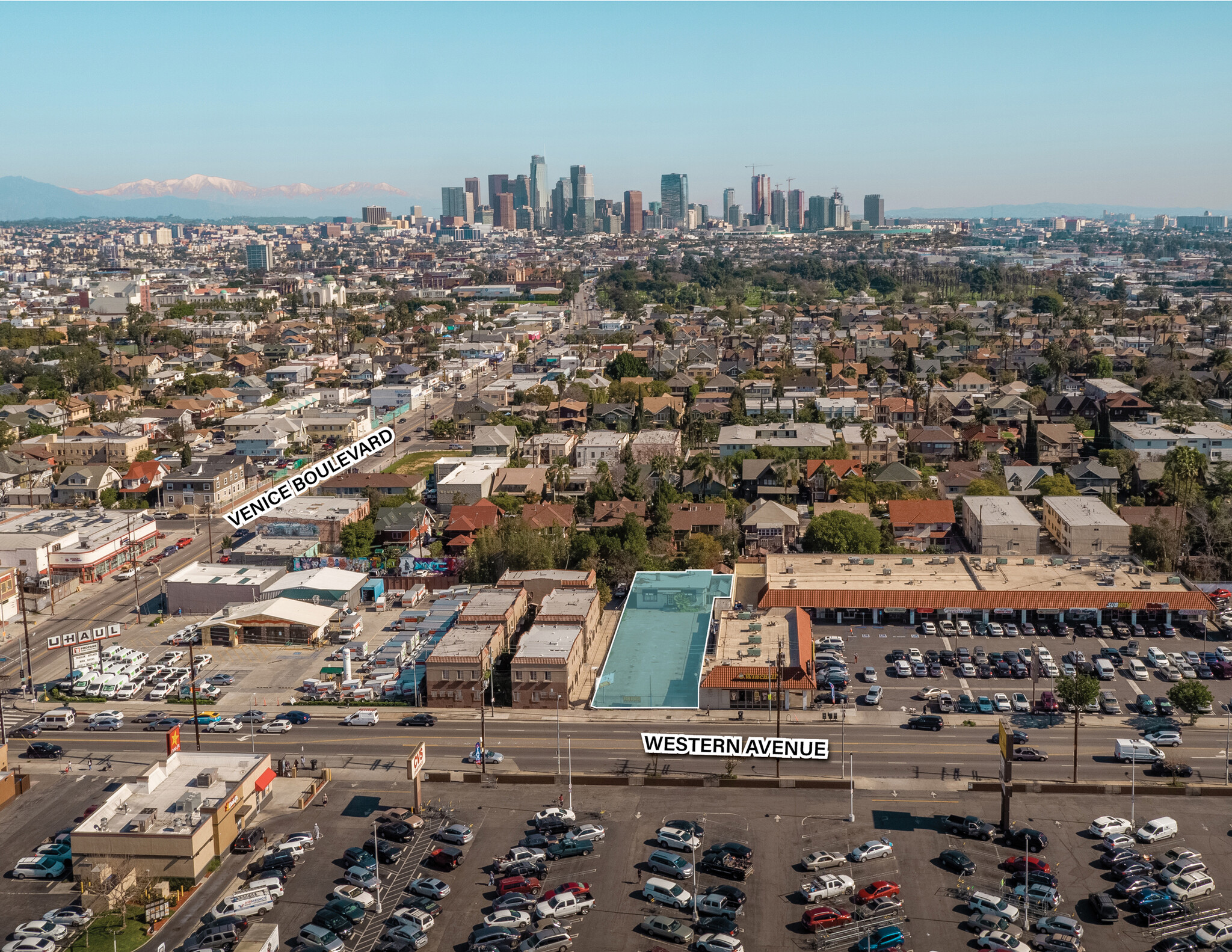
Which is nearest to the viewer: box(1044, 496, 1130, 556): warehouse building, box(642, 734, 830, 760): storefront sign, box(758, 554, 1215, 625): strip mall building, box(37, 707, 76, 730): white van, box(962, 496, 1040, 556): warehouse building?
box(642, 734, 830, 760): storefront sign

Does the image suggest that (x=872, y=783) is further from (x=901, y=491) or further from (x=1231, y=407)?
(x=1231, y=407)

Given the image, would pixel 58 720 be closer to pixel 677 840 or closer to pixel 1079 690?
pixel 677 840

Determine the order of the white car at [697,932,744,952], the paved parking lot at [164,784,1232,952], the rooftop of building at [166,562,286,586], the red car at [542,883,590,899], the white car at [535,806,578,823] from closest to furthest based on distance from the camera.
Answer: the white car at [697,932,744,952] → the paved parking lot at [164,784,1232,952] → the red car at [542,883,590,899] → the white car at [535,806,578,823] → the rooftop of building at [166,562,286,586]

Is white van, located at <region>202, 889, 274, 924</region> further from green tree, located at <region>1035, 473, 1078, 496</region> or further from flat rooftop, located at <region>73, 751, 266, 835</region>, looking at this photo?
green tree, located at <region>1035, 473, 1078, 496</region>

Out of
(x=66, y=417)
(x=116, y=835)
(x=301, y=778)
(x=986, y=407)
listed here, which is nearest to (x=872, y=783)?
(x=301, y=778)

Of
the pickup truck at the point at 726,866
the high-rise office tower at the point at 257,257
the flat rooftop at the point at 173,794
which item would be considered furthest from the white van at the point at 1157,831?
the high-rise office tower at the point at 257,257

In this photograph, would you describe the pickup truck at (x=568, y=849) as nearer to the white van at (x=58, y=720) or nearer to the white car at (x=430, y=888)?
the white car at (x=430, y=888)

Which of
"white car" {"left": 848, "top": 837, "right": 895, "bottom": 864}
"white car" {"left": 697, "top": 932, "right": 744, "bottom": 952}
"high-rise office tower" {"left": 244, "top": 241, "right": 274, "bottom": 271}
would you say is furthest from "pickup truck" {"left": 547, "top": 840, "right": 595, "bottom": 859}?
"high-rise office tower" {"left": 244, "top": 241, "right": 274, "bottom": 271}
